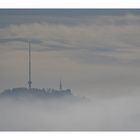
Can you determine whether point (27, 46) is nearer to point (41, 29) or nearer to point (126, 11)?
point (41, 29)

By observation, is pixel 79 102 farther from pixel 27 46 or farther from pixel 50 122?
pixel 27 46

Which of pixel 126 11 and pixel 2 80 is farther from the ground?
pixel 126 11

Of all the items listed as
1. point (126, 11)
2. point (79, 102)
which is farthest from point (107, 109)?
point (126, 11)

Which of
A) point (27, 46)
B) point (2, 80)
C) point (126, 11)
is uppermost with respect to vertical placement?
point (126, 11)

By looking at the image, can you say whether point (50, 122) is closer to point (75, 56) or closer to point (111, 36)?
point (75, 56)

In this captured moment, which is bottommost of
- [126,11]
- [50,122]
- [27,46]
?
[50,122]

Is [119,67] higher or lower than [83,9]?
lower

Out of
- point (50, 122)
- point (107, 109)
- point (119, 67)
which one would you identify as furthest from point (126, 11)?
point (50, 122)
